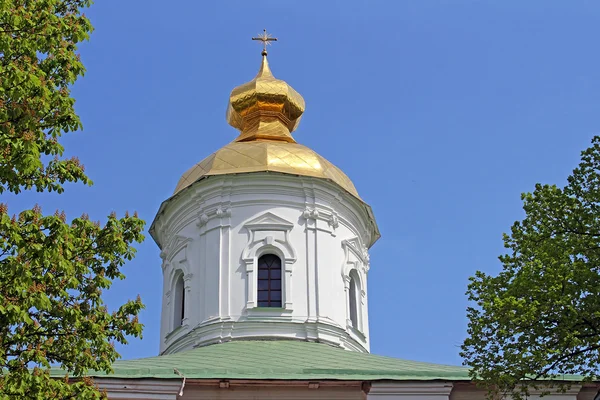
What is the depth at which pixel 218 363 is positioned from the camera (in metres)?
18.1

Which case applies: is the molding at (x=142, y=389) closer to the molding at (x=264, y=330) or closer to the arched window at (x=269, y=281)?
the molding at (x=264, y=330)

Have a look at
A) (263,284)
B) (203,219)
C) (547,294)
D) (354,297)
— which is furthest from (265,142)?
(547,294)

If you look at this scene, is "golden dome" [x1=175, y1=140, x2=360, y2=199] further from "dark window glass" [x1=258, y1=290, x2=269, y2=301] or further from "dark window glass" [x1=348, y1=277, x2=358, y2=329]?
"dark window glass" [x1=258, y1=290, x2=269, y2=301]

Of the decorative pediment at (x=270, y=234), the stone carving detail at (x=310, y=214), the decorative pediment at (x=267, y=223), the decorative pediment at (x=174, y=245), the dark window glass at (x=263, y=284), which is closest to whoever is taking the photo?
the dark window glass at (x=263, y=284)

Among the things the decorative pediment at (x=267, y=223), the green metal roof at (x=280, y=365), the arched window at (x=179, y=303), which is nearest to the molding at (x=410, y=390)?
the green metal roof at (x=280, y=365)

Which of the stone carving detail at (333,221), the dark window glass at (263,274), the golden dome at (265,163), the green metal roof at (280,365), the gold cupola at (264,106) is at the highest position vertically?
the gold cupola at (264,106)

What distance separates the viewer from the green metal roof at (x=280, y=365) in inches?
659

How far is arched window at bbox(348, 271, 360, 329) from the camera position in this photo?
2242cm

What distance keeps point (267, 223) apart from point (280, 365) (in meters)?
4.73

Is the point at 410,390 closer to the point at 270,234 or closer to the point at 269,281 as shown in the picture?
the point at 269,281

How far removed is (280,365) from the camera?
18.1 metres

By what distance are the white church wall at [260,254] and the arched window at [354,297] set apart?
0.20 metres

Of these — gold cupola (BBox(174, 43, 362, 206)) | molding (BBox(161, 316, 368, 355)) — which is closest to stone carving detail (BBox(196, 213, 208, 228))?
gold cupola (BBox(174, 43, 362, 206))

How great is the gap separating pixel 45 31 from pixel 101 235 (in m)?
2.36
